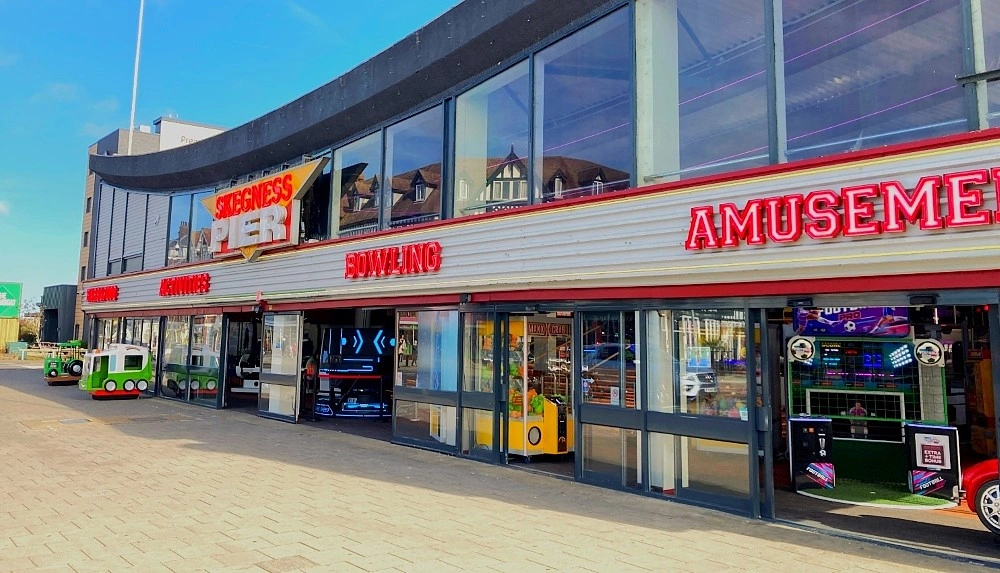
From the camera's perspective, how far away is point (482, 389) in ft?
34.7

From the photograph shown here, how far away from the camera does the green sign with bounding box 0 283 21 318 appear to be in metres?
54.7

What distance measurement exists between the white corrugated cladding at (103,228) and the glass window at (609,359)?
74.5 feet

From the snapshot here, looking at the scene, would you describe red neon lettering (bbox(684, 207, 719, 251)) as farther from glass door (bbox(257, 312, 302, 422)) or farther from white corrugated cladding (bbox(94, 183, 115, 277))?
white corrugated cladding (bbox(94, 183, 115, 277))

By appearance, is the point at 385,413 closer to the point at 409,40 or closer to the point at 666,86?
the point at 409,40

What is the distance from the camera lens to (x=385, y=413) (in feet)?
52.5

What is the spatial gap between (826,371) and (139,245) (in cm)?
2187

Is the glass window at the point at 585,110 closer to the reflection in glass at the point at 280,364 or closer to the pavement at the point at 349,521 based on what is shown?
the pavement at the point at 349,521

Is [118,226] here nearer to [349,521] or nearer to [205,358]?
[205,358]

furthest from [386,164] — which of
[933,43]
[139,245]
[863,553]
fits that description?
[139,245]

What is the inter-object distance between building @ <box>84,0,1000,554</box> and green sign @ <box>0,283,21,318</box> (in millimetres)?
53608

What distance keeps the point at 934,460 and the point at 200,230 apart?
18744 mm

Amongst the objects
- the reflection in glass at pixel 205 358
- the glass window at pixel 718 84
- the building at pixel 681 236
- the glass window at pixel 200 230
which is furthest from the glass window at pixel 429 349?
the glass window at pixel 200 230

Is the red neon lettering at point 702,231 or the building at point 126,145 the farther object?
the building at point 126,145

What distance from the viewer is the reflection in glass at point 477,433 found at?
1041 cm
